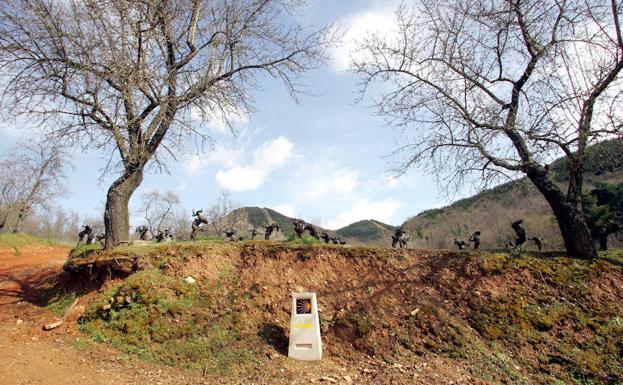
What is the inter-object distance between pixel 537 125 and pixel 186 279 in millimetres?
7774

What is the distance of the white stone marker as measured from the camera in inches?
235

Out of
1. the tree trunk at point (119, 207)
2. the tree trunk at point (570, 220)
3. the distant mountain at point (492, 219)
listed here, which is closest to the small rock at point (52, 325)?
the tree trunk at point (119, 207)

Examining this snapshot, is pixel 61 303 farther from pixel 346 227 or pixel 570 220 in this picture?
pixel 346 227

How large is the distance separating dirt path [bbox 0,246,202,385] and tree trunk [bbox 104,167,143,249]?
192 cm

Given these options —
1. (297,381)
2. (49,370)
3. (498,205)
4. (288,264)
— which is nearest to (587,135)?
(288,264)

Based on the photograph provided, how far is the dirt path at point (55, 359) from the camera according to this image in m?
5.16

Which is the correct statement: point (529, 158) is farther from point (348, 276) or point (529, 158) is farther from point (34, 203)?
point (34, 203)

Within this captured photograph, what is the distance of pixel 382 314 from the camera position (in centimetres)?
679

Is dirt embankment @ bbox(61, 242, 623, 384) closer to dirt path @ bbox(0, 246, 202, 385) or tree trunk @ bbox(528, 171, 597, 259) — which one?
dirt path @ bbox(0, 246, 202, 385)

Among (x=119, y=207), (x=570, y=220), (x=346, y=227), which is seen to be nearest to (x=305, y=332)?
(x=119, y=207)

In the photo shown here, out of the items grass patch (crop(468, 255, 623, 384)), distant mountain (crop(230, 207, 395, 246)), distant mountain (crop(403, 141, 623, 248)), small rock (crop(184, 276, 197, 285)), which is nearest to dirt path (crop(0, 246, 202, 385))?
small rock (crop(184, 276, 197, 285))

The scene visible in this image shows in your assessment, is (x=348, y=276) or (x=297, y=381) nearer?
(x=297, y=381)

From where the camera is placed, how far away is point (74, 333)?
6.37 m

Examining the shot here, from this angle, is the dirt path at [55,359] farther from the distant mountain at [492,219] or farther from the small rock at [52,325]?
the distant mountain at [492,219]
